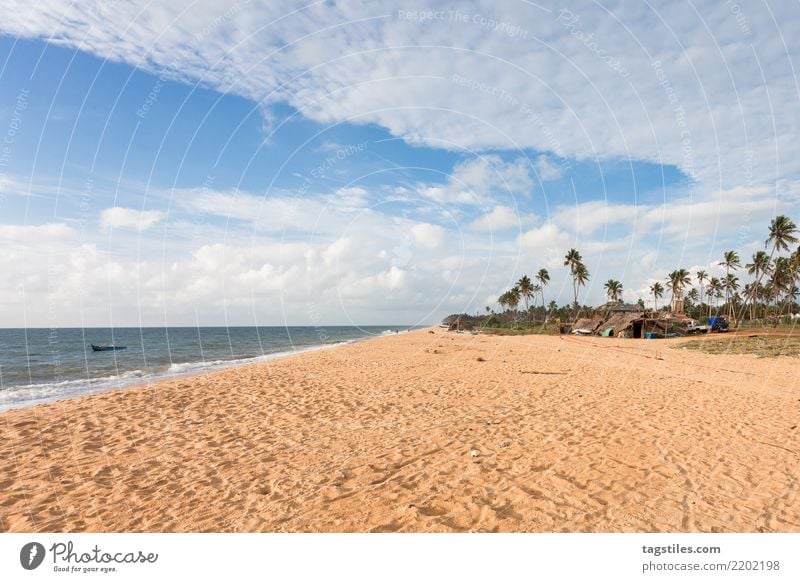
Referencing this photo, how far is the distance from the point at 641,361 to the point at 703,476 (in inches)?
850

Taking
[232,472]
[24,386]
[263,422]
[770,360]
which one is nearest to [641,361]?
[770,360]

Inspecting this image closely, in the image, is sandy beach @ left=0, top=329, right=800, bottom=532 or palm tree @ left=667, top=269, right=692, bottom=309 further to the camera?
palm tree @ left=667, top=269, right=692, bottom=309

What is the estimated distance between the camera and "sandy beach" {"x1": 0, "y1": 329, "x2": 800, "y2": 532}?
5836 mm

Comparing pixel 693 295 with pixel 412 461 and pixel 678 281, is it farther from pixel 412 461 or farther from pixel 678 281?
pixel 412 461

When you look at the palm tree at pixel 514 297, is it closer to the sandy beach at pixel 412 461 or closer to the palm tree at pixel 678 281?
the palm tree at pixel 678 281

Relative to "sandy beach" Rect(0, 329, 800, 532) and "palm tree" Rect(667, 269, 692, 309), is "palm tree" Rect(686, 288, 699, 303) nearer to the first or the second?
"palm tree" Rect(667, 269, 692, 309)

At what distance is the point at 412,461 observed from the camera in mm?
7832

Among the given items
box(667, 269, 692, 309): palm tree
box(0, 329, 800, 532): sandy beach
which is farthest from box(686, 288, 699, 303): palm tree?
box(0, 329, 800, 532): sandy beach

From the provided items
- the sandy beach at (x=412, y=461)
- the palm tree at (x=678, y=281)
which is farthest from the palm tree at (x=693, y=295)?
the sandy beach at (x=412, y=461)

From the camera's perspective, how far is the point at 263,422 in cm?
1141

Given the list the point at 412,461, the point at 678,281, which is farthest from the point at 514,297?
the point at 412,461

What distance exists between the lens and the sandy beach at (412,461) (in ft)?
19.1

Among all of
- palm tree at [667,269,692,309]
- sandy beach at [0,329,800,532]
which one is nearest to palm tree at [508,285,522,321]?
palm tree at [667,269,692,309]

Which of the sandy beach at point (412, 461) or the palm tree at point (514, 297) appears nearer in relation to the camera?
the sandy beach at point (412, 461)
